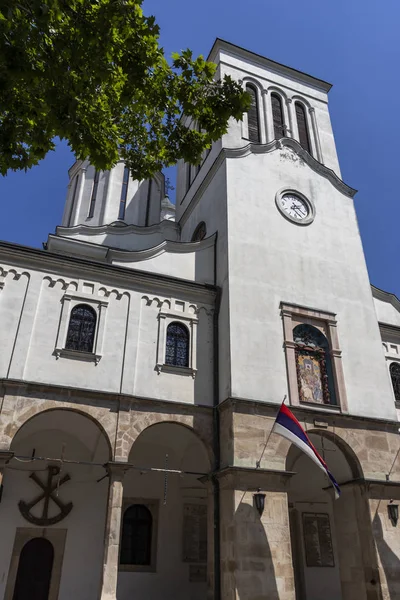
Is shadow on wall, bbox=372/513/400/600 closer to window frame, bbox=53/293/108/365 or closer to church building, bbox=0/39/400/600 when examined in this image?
church building, bbox=0/39/400/600

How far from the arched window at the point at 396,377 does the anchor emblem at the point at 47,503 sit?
35.0ft

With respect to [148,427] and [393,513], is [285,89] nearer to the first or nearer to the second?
[148,427]

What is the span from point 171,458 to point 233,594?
497 cm

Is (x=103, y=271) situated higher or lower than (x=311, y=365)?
higher

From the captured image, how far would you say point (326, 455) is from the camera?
45.9 feet

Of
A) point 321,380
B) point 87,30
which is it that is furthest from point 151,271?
point 87,30

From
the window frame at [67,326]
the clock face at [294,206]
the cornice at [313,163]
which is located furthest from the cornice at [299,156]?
the window frame at [67,326]

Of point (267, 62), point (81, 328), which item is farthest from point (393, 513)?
point (267, 62)

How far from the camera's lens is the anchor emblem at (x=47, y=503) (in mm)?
13117

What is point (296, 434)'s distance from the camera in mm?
11945

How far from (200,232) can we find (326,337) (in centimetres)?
659

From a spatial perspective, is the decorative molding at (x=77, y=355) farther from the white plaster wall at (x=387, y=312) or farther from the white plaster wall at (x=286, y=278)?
the white plaster wall at (x=387, y=312)

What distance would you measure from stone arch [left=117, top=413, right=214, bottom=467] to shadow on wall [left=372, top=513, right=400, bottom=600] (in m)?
4.58

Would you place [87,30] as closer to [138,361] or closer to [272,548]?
[138,361]
